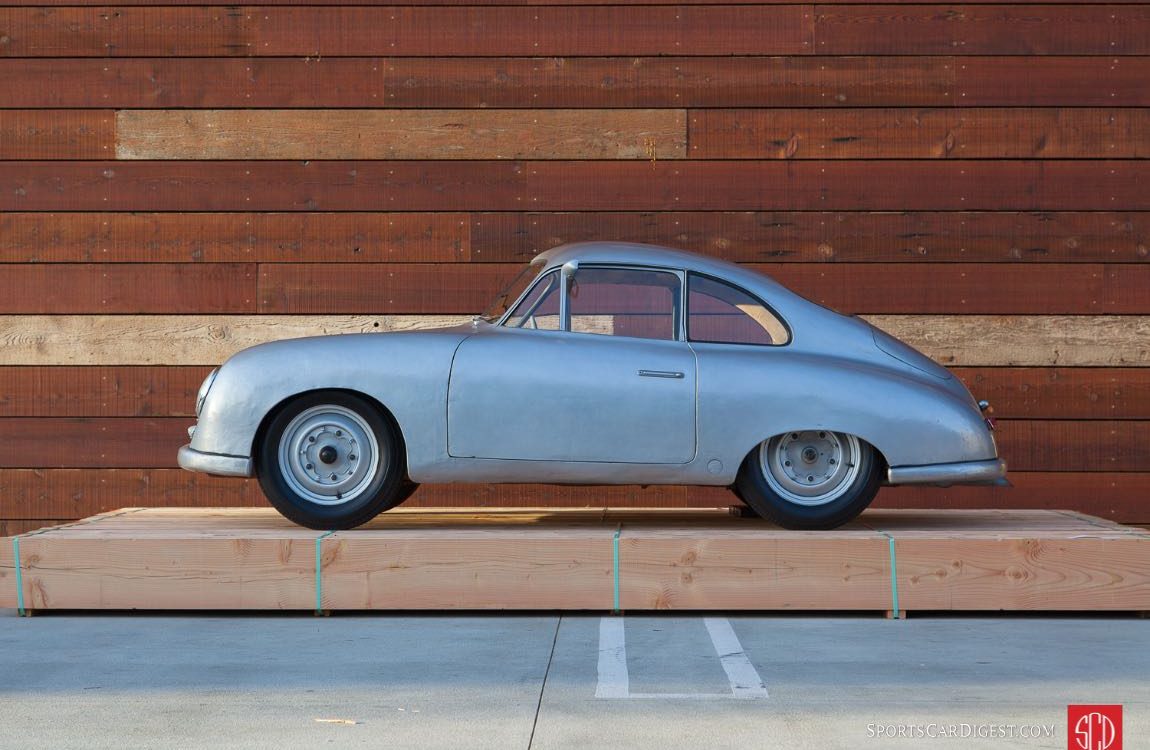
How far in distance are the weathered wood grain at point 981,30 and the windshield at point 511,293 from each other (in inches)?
104

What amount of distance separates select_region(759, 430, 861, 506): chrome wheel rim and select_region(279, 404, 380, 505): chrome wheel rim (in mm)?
1633

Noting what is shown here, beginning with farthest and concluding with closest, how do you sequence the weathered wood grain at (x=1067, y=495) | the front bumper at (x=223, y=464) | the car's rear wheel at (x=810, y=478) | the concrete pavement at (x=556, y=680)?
1. the weathered wood grain at (x=1067, y=495)
2. the car's rear wheel at (x=810, y=478)
3. the front bumper at (x=223, y=464)
4. the concrete pavement at (x=556, y=680)

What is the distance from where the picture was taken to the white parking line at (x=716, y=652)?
12.3 feet

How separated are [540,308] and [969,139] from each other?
3189 mm

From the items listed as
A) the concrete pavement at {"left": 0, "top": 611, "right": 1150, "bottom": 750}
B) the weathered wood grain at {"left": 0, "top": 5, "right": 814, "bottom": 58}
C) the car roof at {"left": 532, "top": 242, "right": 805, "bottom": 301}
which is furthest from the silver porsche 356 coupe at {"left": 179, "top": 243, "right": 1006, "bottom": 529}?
the weathered wood grain at {"left": 0, "top": 5, "right": 814, "bottom": 58}

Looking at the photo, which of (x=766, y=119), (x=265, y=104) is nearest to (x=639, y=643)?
(x=766, y=119)

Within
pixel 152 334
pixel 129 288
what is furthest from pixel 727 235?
pixel 129 288

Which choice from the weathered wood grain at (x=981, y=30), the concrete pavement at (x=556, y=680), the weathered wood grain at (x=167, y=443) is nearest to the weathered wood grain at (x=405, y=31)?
the weathered wood grain at (x=981, y=30)

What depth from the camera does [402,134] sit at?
7527 millimetres

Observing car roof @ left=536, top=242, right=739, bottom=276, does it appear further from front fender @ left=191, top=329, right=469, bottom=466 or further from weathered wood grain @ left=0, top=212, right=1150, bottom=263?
weathered wood grain @ left=0, top=212, right=1150, bottom=263

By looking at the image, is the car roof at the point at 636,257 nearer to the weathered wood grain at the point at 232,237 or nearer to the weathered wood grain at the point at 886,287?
the weathered wood grain at the point at 886,287

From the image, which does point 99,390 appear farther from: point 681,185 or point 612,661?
point 612,661

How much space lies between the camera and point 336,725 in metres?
3.42

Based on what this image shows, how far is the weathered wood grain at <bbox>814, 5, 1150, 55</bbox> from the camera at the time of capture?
750cm
